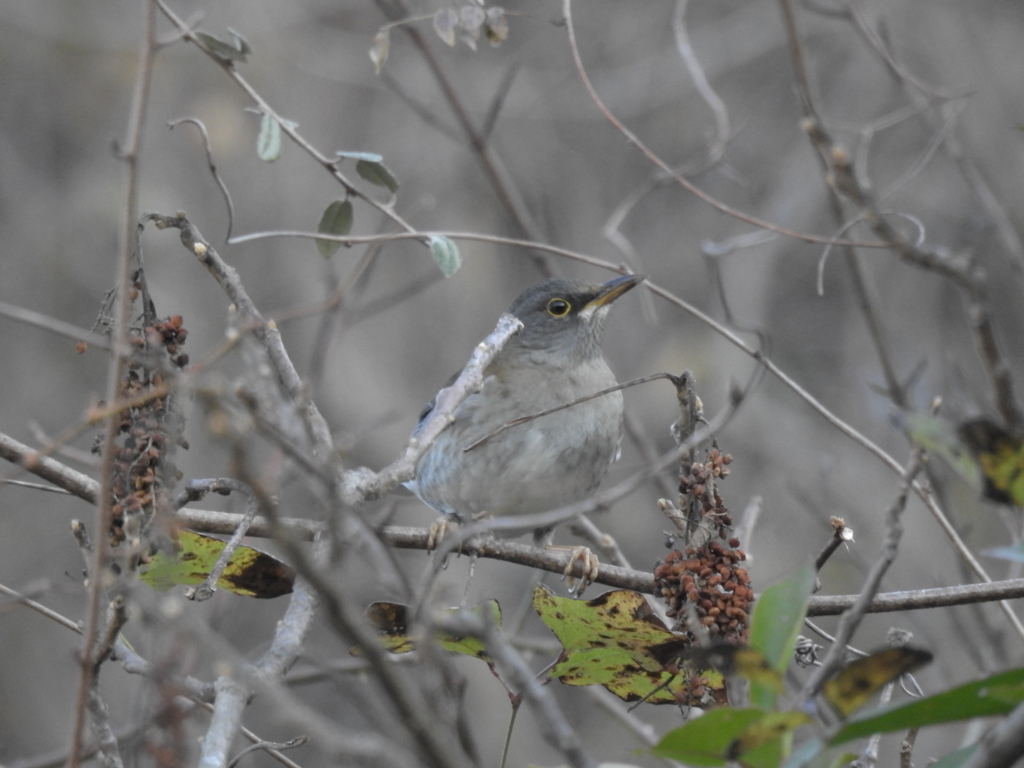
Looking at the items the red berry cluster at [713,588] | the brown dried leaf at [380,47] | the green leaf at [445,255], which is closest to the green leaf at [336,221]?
the green leaf at [445,255]

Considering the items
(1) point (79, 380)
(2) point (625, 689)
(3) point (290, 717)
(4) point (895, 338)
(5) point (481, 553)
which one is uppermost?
(1) point (79, 380)

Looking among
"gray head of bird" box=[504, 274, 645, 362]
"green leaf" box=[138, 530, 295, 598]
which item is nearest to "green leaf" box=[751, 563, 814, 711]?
"green leaf" box=[138, 530, 295, 598]

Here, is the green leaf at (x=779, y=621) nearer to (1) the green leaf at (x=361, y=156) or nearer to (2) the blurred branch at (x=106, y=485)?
(2) the blurred branch at (x=106, y=485)

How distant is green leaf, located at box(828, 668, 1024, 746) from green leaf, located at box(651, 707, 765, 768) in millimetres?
137

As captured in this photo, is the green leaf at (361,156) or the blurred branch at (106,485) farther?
the green leaf at (361,156)

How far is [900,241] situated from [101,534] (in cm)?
132

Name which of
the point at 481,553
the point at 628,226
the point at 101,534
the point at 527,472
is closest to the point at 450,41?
the point at 481,553

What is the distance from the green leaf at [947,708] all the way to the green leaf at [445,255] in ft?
7.69

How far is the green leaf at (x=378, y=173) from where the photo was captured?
4.19 m

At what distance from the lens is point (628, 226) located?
11.3 m

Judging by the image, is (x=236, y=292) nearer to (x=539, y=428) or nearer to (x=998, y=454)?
(x=998, y=454)

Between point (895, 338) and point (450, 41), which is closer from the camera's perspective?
point (450, 41)

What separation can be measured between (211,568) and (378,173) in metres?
1.90

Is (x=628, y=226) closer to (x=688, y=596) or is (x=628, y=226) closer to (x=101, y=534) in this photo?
(x=688, y=596)
